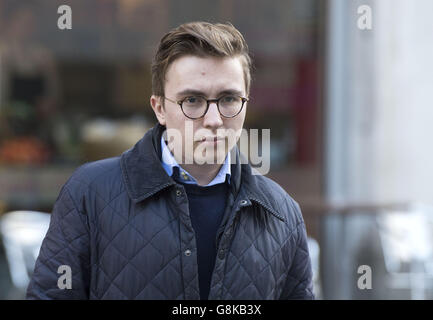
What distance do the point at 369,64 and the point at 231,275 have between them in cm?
449

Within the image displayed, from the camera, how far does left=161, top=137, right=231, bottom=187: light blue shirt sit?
6.00 ft

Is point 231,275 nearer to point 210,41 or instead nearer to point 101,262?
point 101,262

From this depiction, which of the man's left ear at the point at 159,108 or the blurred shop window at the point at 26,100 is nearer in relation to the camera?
the man's left ear at the point at 159,108

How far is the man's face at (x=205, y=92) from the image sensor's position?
1.70m

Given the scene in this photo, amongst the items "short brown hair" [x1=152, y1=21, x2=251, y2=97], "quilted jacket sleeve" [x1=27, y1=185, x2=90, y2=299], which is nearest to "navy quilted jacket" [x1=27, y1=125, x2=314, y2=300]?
"quilted jacket sleeve" [x1=27, y1=185, x2=90, y2=299]

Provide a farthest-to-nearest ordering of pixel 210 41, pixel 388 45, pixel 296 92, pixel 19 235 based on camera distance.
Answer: pixel 296 92
pixel 388 45
pixel 19 235
pixel 210 41

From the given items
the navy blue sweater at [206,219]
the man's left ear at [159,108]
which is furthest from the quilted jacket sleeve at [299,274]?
the man's left ear at [159,108]

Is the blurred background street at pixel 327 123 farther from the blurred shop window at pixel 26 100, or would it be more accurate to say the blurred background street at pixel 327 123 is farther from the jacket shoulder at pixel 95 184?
the jacket shoulder at pixel 95 184

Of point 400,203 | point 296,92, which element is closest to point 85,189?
point 400,203

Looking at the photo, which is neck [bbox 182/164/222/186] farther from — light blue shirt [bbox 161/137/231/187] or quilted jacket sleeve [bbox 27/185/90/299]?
quilted jacket sleeve [bbox 27/185/90/299]

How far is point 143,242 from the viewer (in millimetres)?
1728

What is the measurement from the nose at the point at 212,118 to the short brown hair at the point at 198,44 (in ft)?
Result: 0.46

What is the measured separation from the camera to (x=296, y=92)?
684 cm

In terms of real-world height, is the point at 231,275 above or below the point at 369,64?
below
